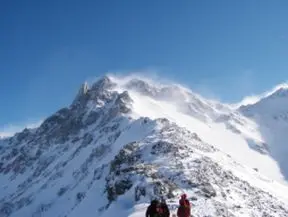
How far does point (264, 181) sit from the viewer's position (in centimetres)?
11525

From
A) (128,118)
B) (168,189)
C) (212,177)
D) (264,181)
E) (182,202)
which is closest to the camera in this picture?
(182,202)

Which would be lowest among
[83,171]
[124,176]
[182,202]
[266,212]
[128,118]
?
[182,202]

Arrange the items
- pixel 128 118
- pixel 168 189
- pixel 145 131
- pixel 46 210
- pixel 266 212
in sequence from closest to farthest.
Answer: pixel 168 189 → pixel 266 212 → pixel 145 131 → pixel 46 210 → pixel 128 118

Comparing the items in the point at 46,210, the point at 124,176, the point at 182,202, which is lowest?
the point at 182,202

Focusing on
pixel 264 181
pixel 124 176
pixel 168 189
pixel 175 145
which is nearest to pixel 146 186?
pixel 168 189

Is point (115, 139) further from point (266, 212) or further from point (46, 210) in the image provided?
point (266, 212)

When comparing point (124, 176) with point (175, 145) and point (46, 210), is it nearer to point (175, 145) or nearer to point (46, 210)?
point (175, 145)

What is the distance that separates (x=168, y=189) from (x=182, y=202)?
4052 centimetres

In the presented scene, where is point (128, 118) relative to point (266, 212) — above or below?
above

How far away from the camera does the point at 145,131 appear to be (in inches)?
5305

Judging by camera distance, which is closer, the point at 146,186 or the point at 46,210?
the point at 146,186

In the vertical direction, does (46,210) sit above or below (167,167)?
above

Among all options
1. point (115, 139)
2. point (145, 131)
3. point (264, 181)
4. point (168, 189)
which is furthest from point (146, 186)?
point (115, 139)

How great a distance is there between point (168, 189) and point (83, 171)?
4031 inches
